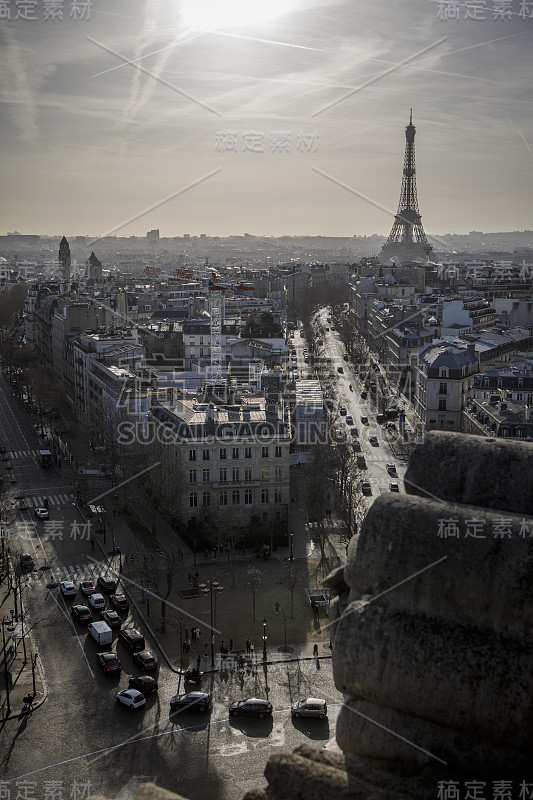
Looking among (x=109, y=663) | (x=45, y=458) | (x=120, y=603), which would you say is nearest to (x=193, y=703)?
(x=109, y=663)

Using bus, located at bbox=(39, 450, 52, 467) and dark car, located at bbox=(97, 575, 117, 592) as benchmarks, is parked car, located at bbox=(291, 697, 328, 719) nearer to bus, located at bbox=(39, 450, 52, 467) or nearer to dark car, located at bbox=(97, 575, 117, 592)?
dark car, located at bbox=(97, 575, 117, 592)

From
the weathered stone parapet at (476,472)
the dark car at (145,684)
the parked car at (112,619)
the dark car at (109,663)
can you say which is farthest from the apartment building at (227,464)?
the weathered stone parapet at (476,472)

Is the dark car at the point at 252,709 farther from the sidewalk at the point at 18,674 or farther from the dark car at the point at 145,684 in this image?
the sidewalk at the point at 18,674

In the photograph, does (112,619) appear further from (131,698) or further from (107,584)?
(131,698)

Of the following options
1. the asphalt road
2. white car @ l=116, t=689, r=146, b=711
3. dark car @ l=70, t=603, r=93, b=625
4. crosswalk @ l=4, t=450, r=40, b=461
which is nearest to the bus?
crosswalk @ l=4, t=450, r=40, b=461

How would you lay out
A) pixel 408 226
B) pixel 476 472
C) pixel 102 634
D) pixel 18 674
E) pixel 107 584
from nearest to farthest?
1. pixel 476 472
2. pixel 18 674
3. pixel 102 634
4. pixel 107 584
5. pixel 408 226
